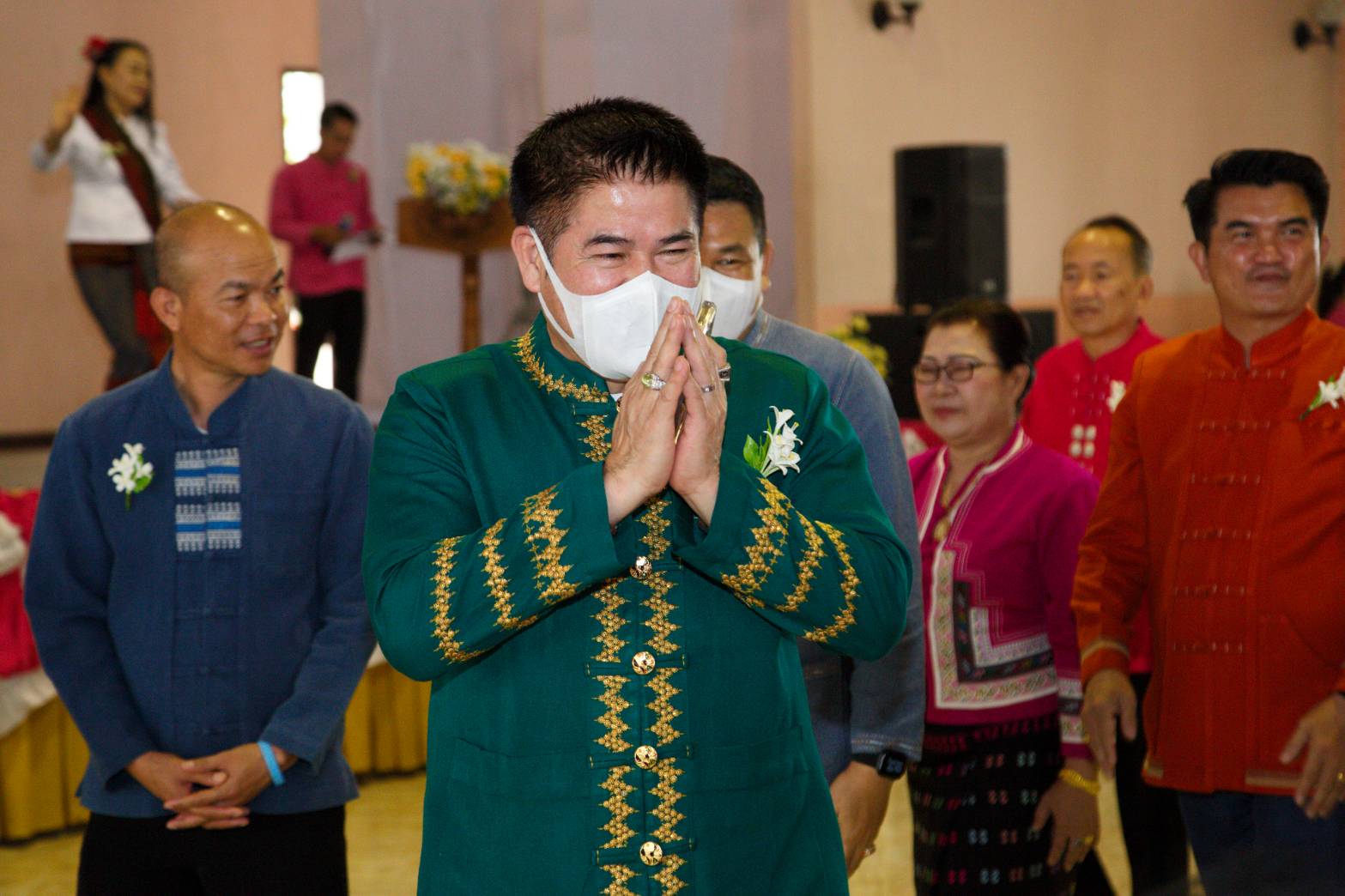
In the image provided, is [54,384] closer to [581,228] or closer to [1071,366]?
[1071,366]

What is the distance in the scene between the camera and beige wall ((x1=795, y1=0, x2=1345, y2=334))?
29.3ft

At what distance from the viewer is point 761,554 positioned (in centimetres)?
160

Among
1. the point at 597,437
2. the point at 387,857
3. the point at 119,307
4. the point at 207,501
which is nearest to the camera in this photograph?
the point at 597,437

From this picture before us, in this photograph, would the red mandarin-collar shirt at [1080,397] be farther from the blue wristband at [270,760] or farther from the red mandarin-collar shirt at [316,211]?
the red mandarin-collar shirt at [316,211]

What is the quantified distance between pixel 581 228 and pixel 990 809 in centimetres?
171

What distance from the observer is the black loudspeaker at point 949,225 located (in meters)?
7.49

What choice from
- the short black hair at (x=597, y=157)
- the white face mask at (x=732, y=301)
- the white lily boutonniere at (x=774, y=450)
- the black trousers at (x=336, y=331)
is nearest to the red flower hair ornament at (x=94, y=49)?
the black trousers at (x=336, y=331)

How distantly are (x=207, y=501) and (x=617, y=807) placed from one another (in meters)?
1.24

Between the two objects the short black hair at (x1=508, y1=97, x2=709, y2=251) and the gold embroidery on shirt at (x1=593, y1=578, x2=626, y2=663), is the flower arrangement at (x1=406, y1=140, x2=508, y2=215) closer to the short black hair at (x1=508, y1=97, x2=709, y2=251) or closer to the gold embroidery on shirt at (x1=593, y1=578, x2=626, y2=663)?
the short black hair at (x1=508, y1=97, x2=709, y2=251)

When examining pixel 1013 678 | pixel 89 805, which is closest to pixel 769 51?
pixel 1013 678

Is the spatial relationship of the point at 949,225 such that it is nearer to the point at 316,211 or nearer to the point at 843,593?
the point at 316,211

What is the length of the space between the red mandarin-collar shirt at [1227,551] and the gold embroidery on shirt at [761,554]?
1.29 metres

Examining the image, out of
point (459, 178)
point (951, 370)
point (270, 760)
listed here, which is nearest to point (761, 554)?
point (270, 760)

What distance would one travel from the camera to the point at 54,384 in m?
9.34
